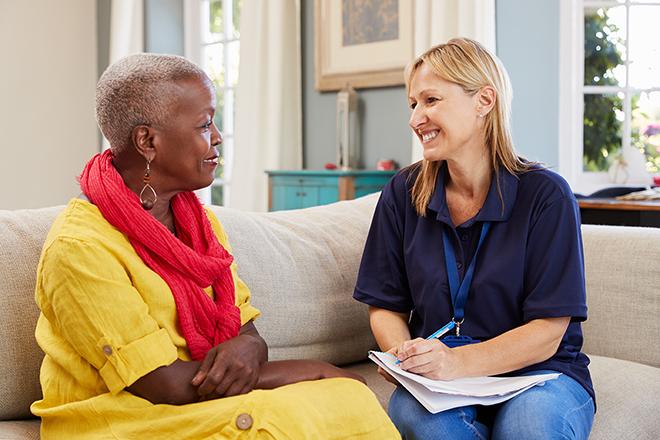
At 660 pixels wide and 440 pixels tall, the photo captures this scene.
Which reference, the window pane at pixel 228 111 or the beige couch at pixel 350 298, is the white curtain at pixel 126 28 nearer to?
the window pane at pixel 228 111

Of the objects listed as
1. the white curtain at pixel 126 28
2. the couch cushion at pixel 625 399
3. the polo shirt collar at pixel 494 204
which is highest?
the white curtain at pixel 126 28

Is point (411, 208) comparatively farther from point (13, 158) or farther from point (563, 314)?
point (13, 158)

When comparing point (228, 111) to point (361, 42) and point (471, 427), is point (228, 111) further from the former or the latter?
point (471, 427)

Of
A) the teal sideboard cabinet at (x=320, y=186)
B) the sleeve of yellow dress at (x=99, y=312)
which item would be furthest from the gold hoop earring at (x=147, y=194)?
the teal sideboard cabinet at (x=320, y=186)

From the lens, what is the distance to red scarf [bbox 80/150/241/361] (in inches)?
63.7

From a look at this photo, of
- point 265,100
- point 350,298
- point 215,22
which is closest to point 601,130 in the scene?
point 265,100

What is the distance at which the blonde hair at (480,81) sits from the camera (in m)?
1.98

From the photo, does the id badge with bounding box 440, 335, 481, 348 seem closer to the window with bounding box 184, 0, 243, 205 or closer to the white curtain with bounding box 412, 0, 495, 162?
the white curtain with bounding box 412, 0, 495, 162

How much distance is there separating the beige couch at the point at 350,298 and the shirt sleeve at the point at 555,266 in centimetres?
29

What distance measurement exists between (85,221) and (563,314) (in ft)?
3.23

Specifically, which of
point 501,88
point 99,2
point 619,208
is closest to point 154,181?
point 501,88

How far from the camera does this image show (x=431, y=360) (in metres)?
1.81

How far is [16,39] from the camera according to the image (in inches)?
261

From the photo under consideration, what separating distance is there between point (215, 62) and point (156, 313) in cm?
524
